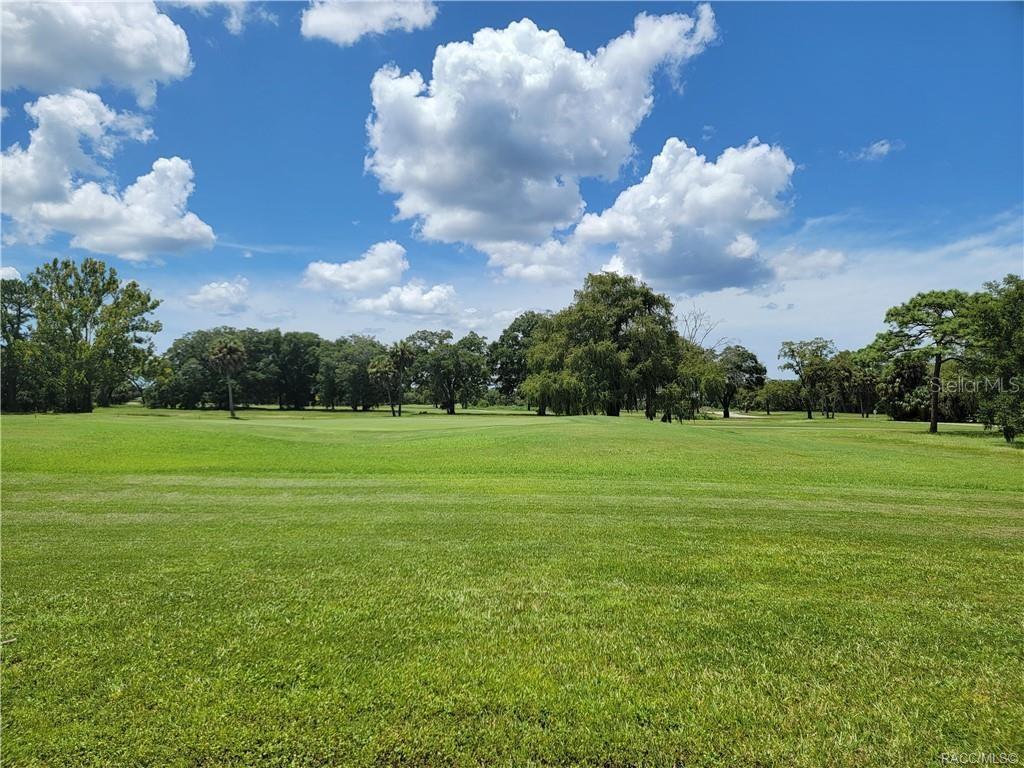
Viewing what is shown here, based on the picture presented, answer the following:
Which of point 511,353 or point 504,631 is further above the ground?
point 511,353

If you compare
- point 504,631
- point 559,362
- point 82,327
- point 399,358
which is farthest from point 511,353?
point 504,631

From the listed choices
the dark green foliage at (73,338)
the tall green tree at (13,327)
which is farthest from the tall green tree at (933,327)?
the tall green tree at (13,327)

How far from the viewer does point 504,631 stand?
4.36 m

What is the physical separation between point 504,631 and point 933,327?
4694 centimetres

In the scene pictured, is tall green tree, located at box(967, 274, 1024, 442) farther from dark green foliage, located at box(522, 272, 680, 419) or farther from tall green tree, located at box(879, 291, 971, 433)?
dark green foliage, located at box(522, 272, 680, 419)

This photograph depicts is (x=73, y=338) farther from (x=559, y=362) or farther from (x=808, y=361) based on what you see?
(x=808, y=361)

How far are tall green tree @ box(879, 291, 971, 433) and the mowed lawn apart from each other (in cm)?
3509

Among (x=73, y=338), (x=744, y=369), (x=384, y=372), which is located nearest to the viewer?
(x=73, y=338)

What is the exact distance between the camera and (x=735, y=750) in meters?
2.95

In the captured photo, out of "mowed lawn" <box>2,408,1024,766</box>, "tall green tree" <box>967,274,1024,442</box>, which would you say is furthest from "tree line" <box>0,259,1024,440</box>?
"mowed lawn" <box>2,408,1024,766</box>

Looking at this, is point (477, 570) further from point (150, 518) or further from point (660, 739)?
point (150, 518)

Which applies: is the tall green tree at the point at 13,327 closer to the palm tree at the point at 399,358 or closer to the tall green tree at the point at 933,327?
the palm tree at the point at 399,358

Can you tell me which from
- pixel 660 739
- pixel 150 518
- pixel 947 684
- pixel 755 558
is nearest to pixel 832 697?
pixel 947 684

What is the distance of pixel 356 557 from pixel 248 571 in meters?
1.24
